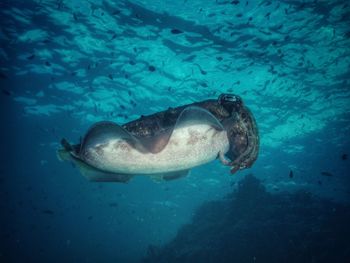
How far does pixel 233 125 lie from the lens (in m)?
4.25

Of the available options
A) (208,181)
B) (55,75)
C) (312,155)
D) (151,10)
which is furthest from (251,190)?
(55,75)

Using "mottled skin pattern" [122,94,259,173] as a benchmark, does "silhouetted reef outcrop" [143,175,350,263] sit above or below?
below

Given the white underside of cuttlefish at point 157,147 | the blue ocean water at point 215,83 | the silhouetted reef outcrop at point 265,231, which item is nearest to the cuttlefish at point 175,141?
the white underside of cuttlefish at point 157,147

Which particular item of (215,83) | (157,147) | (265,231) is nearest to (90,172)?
(157,147)

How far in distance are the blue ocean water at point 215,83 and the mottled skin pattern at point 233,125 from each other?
761 centimetres

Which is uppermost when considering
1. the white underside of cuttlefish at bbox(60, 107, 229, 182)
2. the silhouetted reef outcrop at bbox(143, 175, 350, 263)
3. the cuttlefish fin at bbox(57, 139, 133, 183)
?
the white underside of cuttlefish at bbox(60, 107, 229, 182)

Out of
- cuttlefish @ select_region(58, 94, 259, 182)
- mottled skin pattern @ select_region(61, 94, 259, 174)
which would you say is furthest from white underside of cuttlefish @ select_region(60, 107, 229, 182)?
mottled skin pattern @ select_region(61, 94, 259, 174)

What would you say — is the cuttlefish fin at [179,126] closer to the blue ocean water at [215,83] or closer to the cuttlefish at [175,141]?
the cuttlefish at [175,141]

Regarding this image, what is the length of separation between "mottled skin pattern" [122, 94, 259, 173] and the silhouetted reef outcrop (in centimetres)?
1731

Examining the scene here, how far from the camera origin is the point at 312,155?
26516 mm

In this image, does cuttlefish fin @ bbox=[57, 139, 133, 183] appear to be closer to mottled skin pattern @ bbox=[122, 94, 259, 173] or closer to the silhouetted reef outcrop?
mottled skin pattern @ bbox=[122, 94, 259, 173]

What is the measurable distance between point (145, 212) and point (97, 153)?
197 feet

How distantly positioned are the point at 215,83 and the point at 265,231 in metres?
12.4

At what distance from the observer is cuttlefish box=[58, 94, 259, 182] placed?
12.9 ft
